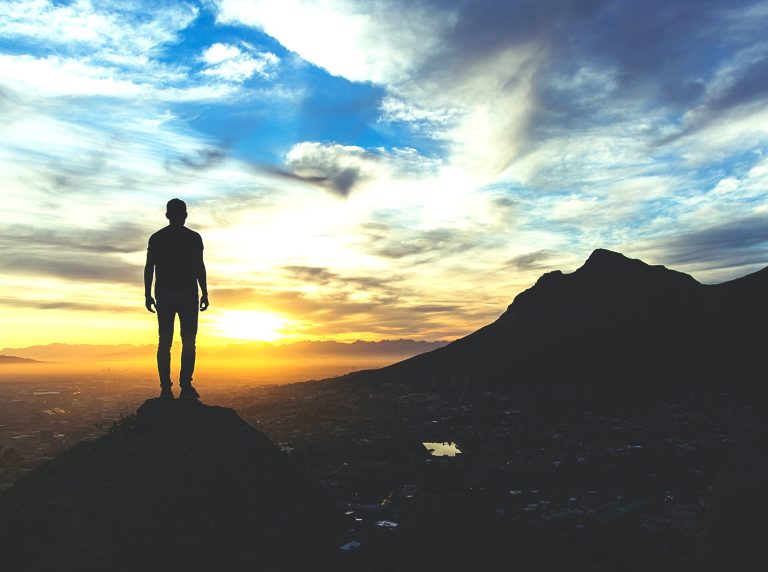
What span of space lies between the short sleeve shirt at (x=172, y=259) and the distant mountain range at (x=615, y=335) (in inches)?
635

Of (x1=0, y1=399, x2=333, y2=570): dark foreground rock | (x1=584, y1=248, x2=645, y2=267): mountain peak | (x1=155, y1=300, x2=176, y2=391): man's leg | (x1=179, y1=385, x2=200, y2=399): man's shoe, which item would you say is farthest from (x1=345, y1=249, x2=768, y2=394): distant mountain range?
(x1=0, y1=399, x2=333, y2=570): dark foreground rock

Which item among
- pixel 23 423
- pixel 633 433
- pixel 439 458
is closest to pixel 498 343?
pixel 633 433

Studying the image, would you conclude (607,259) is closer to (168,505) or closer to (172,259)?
(172,259)

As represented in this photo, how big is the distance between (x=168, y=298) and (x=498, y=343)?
19.4m

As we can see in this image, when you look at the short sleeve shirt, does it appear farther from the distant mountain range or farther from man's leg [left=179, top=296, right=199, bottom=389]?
the distant mountain range

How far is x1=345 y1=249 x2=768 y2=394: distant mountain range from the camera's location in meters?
19.7

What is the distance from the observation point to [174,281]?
21.4 ft

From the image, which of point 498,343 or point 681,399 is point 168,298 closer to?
point 681,399

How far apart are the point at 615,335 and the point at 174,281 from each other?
20580mm

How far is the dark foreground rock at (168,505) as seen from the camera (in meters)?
4.42

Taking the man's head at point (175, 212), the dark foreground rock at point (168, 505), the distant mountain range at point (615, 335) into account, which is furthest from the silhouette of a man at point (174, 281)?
the distant mountain range at point (615, 335)

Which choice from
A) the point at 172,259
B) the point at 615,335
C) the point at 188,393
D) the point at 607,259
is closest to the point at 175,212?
the point at 172,259

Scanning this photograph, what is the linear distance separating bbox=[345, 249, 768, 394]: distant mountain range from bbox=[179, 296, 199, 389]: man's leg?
616 inches

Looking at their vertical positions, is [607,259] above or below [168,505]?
above
